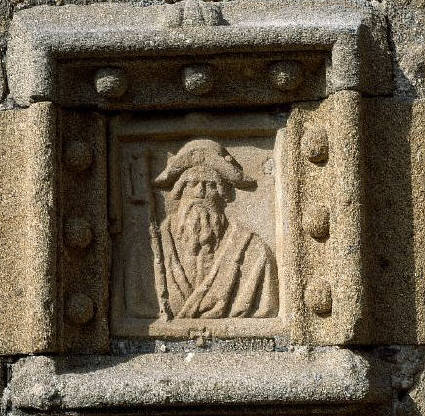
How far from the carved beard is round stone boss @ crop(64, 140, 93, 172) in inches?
13.8

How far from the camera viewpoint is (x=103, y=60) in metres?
3.28

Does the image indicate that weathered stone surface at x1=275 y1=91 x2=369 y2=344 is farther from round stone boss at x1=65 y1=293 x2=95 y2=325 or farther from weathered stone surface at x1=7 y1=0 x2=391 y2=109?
round stone boss at x1=65 y1=293 x2=95 y2=325

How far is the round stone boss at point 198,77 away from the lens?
3.28 m

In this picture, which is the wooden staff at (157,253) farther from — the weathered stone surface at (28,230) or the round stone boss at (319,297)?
the round stone boss at (319,297)

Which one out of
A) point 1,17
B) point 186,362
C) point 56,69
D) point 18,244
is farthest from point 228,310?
point 1,17

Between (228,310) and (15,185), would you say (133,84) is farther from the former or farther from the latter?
(228,310)

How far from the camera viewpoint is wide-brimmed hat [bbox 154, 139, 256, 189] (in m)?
3.39

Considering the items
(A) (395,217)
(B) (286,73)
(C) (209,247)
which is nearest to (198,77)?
(B) (286,73)

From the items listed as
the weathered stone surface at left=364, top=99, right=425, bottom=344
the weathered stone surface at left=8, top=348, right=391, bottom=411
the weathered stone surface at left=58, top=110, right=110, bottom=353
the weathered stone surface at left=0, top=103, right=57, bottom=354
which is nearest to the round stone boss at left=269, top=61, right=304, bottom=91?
the weathered stone surface at left=364, top=99, right=425, bottom=344

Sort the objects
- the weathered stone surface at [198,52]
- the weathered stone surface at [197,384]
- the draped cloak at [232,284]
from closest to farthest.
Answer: the weathered stone surface at [197,384]
the weathered stone surface at [198,52]
the draped cloak at [232,284]

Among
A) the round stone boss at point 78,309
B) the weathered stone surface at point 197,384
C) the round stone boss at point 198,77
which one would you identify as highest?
the round stone boss at point 198,77

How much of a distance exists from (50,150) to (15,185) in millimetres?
193

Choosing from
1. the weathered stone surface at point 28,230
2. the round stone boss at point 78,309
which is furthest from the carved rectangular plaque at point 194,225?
the weathered stone surface at point 28,230

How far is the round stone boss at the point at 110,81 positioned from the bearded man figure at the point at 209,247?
299 mm
